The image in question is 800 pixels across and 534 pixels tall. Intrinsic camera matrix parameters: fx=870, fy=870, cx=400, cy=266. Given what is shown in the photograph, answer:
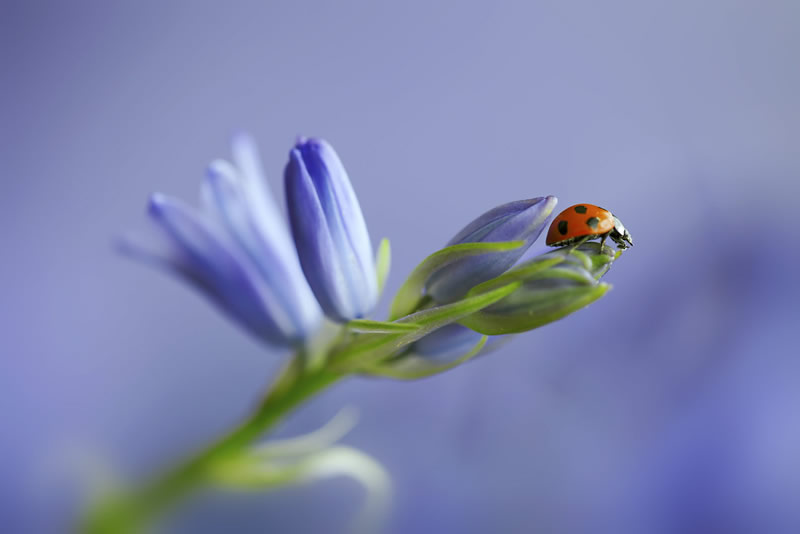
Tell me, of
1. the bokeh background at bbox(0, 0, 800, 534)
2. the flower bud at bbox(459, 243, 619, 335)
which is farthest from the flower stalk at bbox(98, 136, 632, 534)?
the bokeh background at bbox(0, 0, 800, 534)

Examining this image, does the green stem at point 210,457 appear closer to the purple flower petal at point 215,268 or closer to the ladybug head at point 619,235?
the purple flower petal at point 215,268

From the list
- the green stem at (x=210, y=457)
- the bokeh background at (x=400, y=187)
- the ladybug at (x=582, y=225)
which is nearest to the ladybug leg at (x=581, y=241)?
the ladybug at (x=582, y=225)

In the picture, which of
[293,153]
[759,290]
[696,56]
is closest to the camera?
[293,153]

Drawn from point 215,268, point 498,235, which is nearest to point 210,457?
point 215,268

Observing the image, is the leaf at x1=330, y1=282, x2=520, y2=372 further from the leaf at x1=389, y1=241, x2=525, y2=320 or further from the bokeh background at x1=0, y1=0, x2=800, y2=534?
the bokeh background at x1=0, y1=0, x2=800, y2=534

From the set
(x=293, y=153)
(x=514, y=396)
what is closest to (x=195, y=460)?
(x=293, y=153)

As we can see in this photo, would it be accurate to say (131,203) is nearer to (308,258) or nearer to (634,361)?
(634,361)
